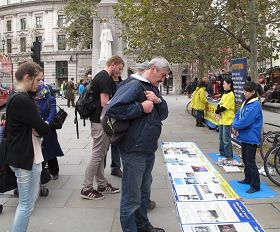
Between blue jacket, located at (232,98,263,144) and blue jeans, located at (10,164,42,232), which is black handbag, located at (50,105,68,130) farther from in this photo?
blue jacket, located at (232,98,263,144)

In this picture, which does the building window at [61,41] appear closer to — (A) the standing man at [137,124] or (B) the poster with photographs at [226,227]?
(B) the poster with photographs at [226,227]

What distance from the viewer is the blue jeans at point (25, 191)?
3785 millimetres

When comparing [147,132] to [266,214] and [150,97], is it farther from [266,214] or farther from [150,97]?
[266,214]

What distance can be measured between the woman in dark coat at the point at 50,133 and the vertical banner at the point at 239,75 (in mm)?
5035

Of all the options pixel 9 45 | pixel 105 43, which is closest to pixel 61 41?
pixel 9 45

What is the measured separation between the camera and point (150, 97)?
12.6ft

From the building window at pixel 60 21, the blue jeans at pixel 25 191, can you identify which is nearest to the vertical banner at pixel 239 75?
the blue jeans at pixel 25 191

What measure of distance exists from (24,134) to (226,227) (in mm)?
2381

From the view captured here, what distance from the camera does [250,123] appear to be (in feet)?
19.8

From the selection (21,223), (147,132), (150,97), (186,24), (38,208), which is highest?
(186,24)

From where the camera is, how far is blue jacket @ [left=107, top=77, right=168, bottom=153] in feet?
12.4

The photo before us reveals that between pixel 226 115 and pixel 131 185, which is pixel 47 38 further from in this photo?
pixel 131 185

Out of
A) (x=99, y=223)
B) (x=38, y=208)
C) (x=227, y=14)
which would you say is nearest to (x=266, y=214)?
(x=99, y=223)

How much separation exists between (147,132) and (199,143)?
7.04m
